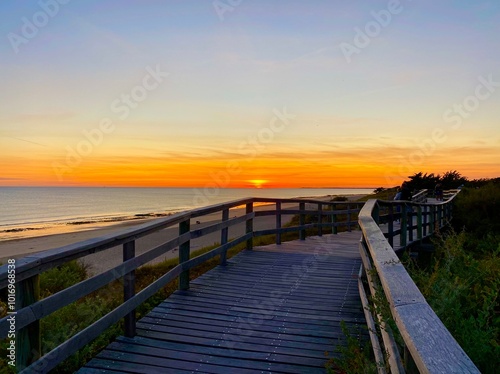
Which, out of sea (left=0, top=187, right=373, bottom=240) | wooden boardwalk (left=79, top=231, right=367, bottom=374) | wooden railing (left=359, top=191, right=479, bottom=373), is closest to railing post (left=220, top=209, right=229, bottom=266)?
wooden boardwalk (left=79, top=231, right=367, bottom=374)

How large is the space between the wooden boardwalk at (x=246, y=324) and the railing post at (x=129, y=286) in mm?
108

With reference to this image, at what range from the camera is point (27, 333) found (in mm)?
3256

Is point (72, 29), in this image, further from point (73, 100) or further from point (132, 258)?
point (132, 258)

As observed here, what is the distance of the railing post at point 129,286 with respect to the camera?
15.9 feet

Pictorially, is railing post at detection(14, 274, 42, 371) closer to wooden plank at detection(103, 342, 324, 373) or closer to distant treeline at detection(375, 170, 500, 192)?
wooden plank at detection(103, 342, 324, 373)

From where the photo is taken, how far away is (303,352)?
4.70 m

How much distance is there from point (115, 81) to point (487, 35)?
9953 mm

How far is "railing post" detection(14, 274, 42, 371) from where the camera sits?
10.4ft

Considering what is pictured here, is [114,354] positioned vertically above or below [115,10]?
below

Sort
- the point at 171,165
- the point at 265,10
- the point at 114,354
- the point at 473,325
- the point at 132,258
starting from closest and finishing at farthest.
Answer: the point at 473,325 → the point at 114,354 → the point at 132,258 → the point at 265,10 → the point at 171,165

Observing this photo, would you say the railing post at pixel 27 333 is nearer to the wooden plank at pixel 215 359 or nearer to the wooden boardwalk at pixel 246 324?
the wooden boardwalk at pixel 246 324

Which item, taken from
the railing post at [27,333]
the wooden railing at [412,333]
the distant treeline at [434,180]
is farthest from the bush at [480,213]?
the distant treeline at [434,180]

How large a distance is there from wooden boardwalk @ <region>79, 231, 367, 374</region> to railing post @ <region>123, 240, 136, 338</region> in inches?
4.3

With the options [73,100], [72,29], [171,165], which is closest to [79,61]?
[72,29]
